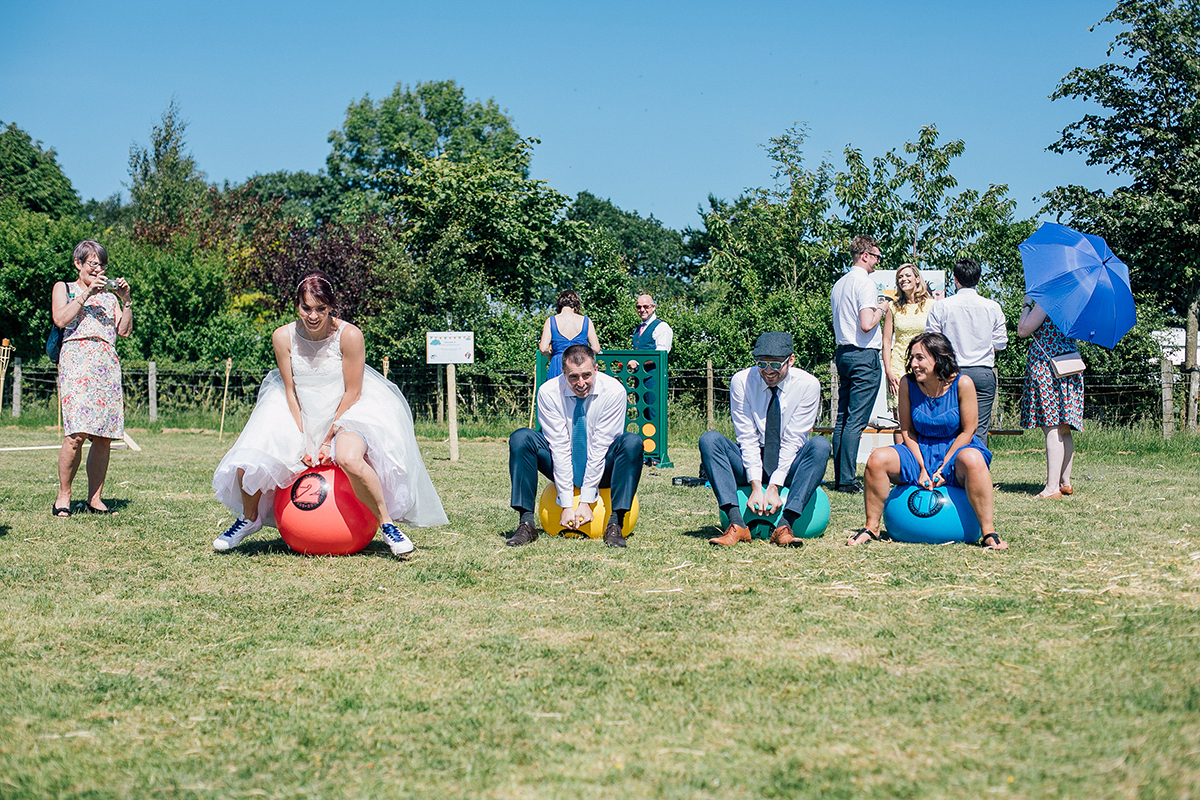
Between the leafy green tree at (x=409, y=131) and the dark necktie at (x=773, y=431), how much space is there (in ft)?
144

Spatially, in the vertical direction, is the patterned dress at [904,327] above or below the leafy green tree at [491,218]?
below

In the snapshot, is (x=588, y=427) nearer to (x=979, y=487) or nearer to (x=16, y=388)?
(x=979, y=487)

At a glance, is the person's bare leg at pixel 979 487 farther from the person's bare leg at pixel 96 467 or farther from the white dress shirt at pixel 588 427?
the person's bare leg at pixel 96 467

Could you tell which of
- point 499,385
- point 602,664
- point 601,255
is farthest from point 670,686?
point 601,255

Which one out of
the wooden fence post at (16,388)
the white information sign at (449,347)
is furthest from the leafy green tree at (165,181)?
the white information sign at (449,347)

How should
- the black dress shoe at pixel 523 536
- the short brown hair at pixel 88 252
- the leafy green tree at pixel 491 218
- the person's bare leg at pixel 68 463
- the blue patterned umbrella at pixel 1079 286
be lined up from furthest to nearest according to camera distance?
1. the leafy green tree at pixel 491 218
2. the blue patterned umbrella at pixel 1079 286
3. the person's bare leg at pixel 68 463
4. the short brown hair at pixel 88 252
5. the black dress shoe at pixel 523 536

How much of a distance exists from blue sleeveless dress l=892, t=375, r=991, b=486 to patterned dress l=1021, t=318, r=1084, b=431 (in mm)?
2943

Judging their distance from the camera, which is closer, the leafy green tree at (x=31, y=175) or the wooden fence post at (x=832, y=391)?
the wooden fence post at (x=832, y=391)

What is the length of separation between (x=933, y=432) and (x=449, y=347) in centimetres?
791

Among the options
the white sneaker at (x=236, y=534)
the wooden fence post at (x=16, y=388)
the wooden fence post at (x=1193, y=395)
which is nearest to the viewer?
the white sneaker at (x=236, y=534)

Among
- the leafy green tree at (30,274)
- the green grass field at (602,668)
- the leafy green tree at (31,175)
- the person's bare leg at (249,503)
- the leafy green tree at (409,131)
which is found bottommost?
the green grass field at (602,668)

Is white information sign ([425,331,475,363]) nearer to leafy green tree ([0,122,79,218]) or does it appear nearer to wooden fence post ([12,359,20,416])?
wooden fence post ([12,359,20,416])

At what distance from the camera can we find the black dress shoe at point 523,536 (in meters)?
6.64

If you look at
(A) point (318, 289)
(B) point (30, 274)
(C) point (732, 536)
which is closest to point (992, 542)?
(C) point (732, 536)
